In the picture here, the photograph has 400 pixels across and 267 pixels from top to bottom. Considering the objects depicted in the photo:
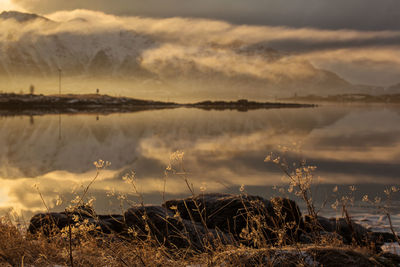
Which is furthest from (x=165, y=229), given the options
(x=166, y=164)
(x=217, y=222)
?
(x=166, y=164)

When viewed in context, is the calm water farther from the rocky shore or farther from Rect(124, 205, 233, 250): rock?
Rect(124, 205, 233, 250): rock

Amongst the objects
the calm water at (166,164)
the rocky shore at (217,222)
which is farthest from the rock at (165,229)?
the calm water at (166,164)

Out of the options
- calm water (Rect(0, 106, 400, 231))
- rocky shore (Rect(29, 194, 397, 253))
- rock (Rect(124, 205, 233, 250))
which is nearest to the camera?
rock (Rect(124, 205, 233, 250))

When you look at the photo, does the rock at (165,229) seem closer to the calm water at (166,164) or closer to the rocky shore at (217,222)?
the rocky shore at (217,222)

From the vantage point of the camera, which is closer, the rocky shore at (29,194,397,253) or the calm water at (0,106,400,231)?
the rocky shore at (29,194,397,253)

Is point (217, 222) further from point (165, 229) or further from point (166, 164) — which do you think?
point (166, 164)

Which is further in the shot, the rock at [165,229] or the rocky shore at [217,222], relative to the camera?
the rocky shore at [217,222]

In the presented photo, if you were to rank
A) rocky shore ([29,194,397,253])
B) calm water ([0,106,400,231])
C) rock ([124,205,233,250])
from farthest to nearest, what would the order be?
1. calm water ([0,106,400,231])
2. rocky shore ([29,194,397,253])
3. rock ([124,205,233,250])

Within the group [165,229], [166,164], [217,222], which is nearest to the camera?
[165,229]

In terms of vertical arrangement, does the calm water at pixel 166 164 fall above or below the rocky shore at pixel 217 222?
below

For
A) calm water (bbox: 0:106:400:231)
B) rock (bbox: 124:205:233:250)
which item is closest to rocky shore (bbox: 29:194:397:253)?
rock (bbox: 124:205:233:250)

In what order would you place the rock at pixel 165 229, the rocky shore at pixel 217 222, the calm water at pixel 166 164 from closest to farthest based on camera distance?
1. the rock at pixel 165 229
2. the rocky shore at pixel 217 222
3. the calm water at pixel 166 164

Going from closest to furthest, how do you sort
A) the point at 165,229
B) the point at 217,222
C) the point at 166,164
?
the point at 165,229
the point at 217,222
the point at 166,164

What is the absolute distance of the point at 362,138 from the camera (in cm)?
4034
